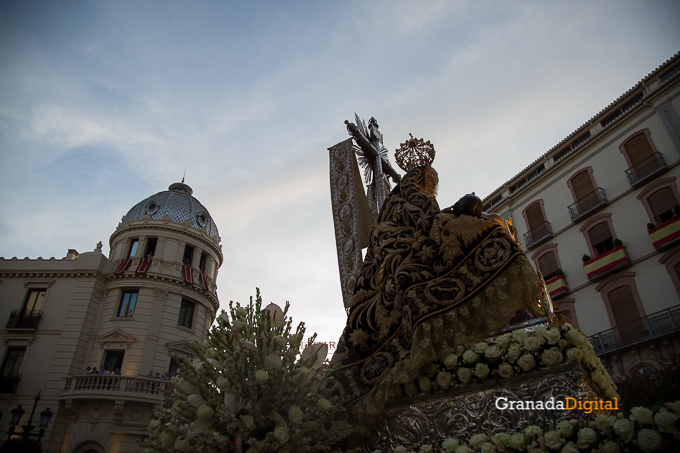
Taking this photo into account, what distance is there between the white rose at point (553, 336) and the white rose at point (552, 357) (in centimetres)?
5

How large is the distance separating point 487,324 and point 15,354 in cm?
2169

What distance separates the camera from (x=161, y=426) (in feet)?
8.87

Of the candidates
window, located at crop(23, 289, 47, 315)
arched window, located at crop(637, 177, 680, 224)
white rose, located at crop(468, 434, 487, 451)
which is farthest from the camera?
window, located at crop(23, 289, 47, 315)

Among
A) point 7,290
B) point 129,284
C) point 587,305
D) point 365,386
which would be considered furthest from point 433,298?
point 7,290

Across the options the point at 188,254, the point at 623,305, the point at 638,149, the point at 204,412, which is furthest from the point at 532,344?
the point at 188,254

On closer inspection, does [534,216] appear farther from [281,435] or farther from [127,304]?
[127,304]

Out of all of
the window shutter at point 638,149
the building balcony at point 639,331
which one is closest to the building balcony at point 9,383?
the building balcony at point 639,331

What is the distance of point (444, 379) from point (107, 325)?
19564 mm

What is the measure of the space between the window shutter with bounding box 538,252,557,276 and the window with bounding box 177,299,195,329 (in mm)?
17364

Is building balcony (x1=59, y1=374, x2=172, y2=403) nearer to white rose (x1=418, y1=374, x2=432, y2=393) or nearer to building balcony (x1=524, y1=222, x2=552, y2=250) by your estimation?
white rose (x1=418, y1=374, x2=432, y2=393)

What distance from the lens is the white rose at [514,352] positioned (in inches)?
91.6

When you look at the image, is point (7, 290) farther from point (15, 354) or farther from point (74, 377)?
point (74, 377)

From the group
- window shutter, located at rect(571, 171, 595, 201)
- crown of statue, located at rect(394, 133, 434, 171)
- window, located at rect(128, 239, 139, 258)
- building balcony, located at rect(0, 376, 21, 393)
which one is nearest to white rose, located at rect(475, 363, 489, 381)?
crown of statue, located at rect(394, 133, 434, 171)

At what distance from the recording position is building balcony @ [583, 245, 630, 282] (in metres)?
14.3
